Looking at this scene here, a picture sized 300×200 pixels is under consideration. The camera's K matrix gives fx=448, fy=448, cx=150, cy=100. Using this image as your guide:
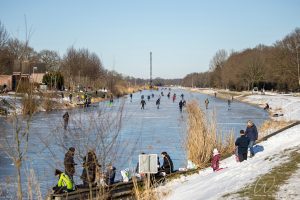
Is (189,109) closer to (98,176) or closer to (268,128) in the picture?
(98,176)

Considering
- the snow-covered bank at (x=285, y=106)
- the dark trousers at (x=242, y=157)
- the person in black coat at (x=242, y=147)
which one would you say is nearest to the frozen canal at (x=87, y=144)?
the person in black coat at (x=242, y=147)

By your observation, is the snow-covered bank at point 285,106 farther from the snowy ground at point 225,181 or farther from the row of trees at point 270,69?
the snowy ground at point 225,181

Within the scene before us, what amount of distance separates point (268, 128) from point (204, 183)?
46.9 ft

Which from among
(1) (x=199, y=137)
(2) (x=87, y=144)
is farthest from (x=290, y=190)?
(1) (x=199, y=137)

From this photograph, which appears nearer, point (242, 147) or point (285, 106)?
point (242, 147)

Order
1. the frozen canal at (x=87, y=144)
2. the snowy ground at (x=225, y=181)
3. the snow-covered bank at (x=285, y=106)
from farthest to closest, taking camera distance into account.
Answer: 1. the snow-covered bank at (x=285, y=106)
2. the snowy ground at (x=225, y=181)
3. the frozen canal at (x=87, y=144)

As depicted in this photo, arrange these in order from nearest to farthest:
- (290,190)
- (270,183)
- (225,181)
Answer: (290,190) < (270,183) < (225,181)

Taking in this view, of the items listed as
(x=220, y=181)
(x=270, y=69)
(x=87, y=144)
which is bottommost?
(x=220, y=181)

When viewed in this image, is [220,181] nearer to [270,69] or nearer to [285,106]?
[285,106]

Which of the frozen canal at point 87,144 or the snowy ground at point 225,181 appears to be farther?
the snowy ground at point 225,181

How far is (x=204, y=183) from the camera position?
40.2 feet

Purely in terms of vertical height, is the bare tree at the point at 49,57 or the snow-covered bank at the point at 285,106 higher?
the bare tree at the point at 49,57

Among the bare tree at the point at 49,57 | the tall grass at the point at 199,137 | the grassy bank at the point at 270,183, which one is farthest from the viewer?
the bare tree at the point at 49,57

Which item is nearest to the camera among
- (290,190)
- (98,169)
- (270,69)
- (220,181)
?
(98,169)
